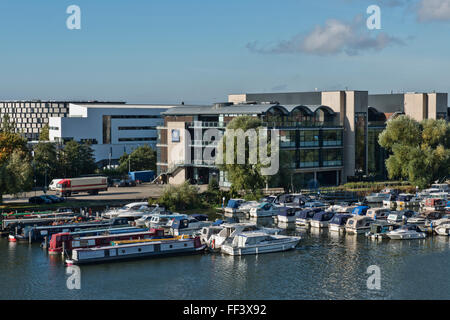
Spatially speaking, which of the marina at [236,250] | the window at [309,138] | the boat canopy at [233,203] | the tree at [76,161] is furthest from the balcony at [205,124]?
the marina at [236,250]

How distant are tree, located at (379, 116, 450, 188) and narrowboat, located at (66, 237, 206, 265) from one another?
33.4m

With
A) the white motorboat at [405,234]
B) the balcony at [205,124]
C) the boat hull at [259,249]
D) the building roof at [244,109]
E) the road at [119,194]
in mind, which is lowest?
the boat hull at [259,249]

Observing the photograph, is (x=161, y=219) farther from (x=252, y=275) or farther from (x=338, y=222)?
(x=252, y=275)

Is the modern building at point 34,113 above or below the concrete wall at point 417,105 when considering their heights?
above

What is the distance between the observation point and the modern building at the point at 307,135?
2645 inches

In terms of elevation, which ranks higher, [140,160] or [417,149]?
[417,149]

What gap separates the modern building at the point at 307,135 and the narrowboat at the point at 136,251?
25.8 metres

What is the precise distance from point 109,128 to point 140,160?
17063 millimetres

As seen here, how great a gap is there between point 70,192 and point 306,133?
80.2 feet

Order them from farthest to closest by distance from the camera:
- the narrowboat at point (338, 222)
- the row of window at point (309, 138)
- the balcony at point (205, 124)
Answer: the balcony at point (205, 124)
the row of window at point (309, 138)
the narrowboat at point (338, 222)

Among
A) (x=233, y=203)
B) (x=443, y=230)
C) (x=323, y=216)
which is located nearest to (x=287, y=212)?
(x=323, y=216)

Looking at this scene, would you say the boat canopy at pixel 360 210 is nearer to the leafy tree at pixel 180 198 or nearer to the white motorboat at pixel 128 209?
the leafy tree at pixel 180 198

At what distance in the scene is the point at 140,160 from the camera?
80188mm
